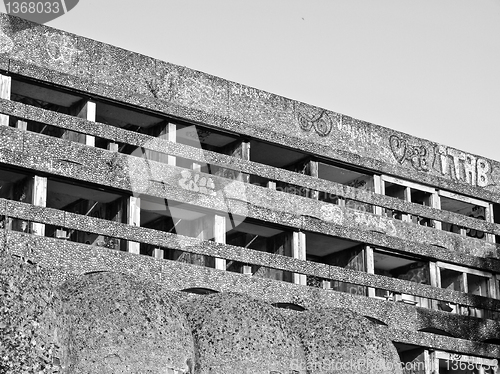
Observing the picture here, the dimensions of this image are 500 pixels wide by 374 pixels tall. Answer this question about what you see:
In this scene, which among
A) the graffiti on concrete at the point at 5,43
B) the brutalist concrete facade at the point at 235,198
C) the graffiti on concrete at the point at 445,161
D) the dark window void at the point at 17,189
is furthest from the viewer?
the graffiti on concrete at the point at 445,161

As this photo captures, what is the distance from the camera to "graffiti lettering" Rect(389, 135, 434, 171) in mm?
40312

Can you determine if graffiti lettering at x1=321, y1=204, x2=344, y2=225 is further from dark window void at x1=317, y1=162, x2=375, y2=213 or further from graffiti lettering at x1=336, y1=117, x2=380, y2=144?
graffiti lettering at x1=336, y1=117, x2=380, y2=144

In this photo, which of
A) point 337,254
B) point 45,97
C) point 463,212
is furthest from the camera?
point 463,212

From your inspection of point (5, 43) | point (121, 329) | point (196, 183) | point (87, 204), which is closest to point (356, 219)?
point (196, 183)

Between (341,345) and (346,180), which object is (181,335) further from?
(346,180)

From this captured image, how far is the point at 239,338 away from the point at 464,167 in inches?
1250

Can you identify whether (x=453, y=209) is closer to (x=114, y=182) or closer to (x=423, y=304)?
(x=423, y=304)

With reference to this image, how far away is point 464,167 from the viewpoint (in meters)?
42.7

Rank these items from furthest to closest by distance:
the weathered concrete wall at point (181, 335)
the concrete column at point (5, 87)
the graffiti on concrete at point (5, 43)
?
1. the graffiti on concrete at point (5, 43)
2. the concrete column at point (5, 87)
3. the weathered concrete wall at point (181, 335)

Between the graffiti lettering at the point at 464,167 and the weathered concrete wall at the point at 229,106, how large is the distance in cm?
5

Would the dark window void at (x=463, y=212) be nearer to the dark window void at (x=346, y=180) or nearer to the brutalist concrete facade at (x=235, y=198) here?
the brutalist concrete facade at (x=235, y=198)

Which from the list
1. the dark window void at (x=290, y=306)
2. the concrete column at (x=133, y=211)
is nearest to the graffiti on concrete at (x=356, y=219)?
the dark window void at (x=290, y=306)

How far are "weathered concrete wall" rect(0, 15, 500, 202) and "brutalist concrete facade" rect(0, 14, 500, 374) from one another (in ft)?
0.18

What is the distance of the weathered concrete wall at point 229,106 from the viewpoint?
1233 inches
